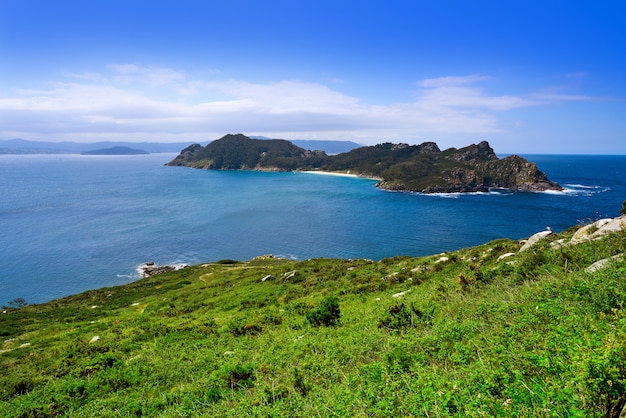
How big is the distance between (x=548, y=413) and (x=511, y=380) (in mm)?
1750

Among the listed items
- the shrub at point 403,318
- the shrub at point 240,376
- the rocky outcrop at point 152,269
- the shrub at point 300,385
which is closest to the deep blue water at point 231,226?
the rocky outcrop at point 152,269

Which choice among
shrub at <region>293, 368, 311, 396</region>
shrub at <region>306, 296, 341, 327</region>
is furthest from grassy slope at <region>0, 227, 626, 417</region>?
shrub at <region>306, 296, 341, 327</region>

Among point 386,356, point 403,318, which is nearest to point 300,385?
point 386,356

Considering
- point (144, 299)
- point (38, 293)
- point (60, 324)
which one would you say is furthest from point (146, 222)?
point (60, 324)

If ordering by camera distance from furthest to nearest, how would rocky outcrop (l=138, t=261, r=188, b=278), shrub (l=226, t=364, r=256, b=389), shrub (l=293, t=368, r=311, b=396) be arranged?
rocky outcrop (l=138, t=261, r=188, b=278)
shrub (l=226, t=364, r=256, b=389)
shrub (l=293, t=368, r=311, b=396)

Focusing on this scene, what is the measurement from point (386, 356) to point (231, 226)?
327ft

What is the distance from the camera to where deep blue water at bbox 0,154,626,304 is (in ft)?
231

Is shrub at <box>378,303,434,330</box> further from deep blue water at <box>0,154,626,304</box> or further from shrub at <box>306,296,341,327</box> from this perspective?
deep blue water at <box>0,154,626,304</box>

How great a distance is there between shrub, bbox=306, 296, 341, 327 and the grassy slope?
789 millimetres

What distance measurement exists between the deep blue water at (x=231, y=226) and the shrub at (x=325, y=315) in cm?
5835

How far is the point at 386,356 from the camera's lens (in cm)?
954

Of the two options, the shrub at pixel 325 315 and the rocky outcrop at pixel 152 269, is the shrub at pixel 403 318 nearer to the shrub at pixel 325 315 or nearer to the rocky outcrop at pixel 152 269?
the shrub at pixel 325 315

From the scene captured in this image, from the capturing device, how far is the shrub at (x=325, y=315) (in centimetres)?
1697

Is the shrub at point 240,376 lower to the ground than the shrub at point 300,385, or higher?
lower
